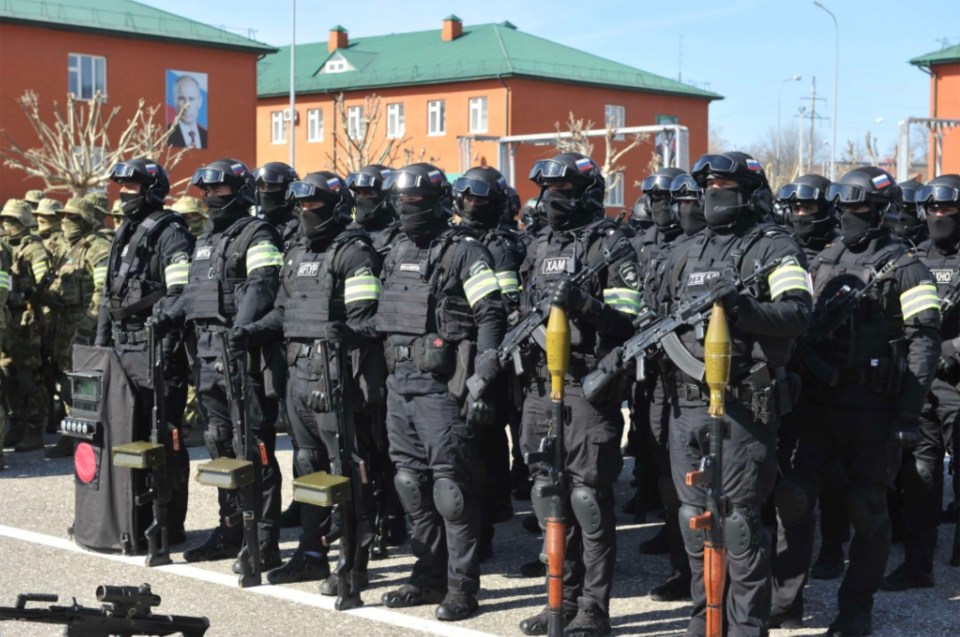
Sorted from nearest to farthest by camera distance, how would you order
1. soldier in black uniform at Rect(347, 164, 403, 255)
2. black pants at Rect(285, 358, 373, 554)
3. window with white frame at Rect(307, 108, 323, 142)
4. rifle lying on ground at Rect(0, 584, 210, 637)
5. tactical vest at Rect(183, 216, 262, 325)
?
rifle lying on ground at Rect(0, 584, 210, 637) → black pants at Rect(285, 358, 373, 554) → tactical vest at Rect(183, 216, 262, 325) → soldier in black uniform at Rect(347, 164, 403, 255) → window with white frame at Rect(307, 108, 323, 142)

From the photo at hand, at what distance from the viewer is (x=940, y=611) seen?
725 cm

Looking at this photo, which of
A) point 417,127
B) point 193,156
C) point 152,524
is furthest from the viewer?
point 417,127

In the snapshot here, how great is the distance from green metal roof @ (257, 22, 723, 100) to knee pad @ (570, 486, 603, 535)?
45376 millimetres

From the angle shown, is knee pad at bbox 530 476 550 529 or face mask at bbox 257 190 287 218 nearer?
knee pad at bbox 530 476 550 529

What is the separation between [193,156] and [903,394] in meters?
38.4

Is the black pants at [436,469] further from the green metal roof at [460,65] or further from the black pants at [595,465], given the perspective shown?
the green metal roof at [460,65]

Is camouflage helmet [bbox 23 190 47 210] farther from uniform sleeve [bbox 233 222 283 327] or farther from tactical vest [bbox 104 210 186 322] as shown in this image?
uniform sleeve [bbox 233 222 283 327]

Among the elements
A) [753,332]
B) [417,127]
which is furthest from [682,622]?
[417,127]

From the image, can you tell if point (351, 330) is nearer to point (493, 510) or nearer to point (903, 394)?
point (493, 510)

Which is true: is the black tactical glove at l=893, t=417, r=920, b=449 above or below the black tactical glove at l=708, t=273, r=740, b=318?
below

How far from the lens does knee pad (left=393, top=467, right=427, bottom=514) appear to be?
7.33 m

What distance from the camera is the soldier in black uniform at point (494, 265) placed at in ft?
24.7

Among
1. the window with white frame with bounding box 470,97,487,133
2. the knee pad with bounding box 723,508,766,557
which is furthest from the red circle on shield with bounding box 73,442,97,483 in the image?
the window with white frame with bounding box 470,97,487,133

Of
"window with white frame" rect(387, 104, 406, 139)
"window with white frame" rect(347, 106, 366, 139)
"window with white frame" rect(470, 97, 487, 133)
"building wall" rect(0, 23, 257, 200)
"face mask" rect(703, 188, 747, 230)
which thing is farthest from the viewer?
"window with white frame" rect(347, 106, 366, 139)
